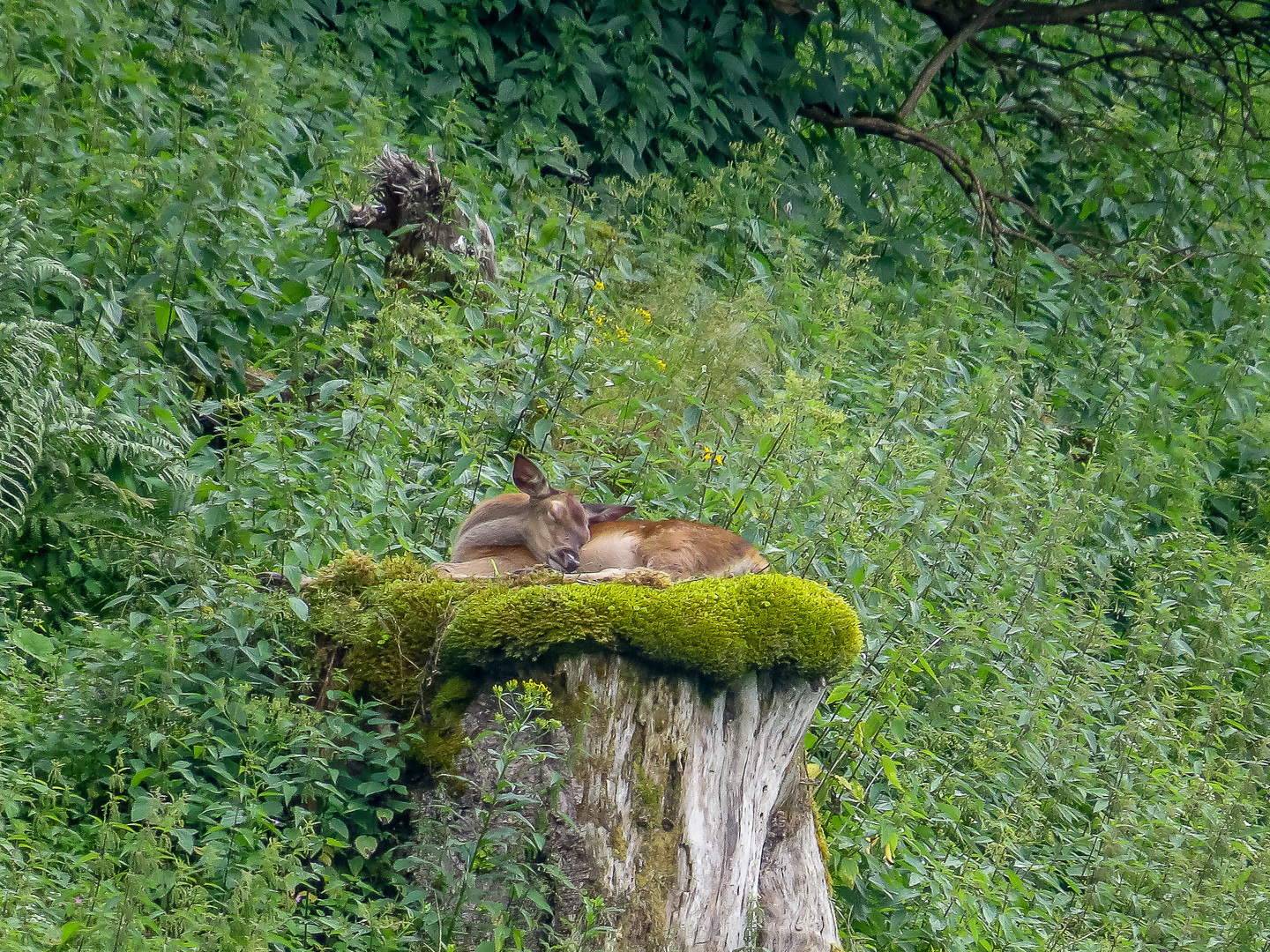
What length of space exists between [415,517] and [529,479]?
929mm

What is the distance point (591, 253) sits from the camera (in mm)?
8008

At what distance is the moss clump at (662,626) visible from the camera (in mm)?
4785

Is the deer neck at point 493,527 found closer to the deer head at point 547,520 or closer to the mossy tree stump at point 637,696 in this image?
the deer head at point 547,520

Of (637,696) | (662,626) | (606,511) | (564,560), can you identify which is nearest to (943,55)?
(606,511)

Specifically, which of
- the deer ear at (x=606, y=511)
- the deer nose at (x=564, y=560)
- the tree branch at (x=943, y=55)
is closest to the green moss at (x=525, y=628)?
the deer nose at (x=564, y=560)

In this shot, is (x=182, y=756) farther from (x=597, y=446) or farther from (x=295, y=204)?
(x=295, y=204)

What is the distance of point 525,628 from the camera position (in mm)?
4785

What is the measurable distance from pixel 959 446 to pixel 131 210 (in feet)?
15.7

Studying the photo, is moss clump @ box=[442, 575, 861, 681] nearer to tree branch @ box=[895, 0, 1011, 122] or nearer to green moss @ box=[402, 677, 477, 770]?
green moss @ box=[402, 677, 477, 770]

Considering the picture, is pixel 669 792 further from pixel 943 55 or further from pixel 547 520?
pixel 943 55

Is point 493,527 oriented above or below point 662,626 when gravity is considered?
below

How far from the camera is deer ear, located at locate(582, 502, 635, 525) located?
19.0ft

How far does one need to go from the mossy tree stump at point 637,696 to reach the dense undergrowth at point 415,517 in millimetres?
237

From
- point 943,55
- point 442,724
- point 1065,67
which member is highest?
point 1065,67
